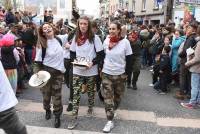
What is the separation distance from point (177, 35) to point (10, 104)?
739cm

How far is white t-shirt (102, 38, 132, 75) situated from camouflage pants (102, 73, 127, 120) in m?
0.09

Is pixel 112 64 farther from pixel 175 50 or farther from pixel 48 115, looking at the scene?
pixel 175 50

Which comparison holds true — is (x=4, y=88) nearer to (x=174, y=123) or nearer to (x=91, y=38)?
(x=91, y=38)

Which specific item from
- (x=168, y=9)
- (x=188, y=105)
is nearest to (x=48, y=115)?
(x=188, y=105)

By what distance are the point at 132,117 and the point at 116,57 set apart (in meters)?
1.46

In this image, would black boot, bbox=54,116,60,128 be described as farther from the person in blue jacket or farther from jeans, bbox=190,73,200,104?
the person in blue jacket

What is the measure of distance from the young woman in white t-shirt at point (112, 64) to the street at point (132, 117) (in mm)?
442

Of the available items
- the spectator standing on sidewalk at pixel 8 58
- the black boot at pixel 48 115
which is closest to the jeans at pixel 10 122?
the black boot at pixel 48 115

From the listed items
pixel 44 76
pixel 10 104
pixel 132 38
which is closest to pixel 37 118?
pixel 44 76

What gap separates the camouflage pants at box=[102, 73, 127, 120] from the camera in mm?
6504

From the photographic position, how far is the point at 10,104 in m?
3.81

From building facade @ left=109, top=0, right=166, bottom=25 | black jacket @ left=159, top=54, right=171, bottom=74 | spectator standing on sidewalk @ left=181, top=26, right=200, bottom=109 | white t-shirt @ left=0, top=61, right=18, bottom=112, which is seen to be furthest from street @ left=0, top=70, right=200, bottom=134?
building facade @ left=109, top=0, right=166, bottom=25

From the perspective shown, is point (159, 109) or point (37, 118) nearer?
point (37, 118)

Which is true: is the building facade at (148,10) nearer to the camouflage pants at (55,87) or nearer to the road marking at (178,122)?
the road marking at (178,122)
